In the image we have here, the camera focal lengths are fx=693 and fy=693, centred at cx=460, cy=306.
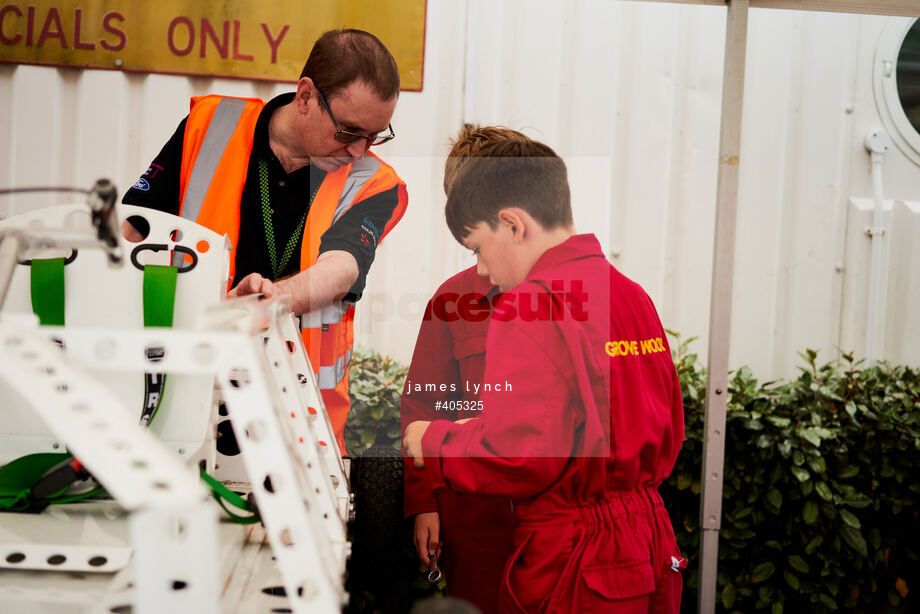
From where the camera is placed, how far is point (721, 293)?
258 centimetres

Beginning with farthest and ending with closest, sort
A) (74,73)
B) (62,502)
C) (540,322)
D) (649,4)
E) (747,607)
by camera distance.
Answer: (747,607), (649,4), (74,73), (540,322), (62,502)

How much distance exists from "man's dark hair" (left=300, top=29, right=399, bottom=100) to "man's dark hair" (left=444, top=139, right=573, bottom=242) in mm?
413

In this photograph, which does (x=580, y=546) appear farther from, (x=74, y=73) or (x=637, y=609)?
(x=74, y=73)

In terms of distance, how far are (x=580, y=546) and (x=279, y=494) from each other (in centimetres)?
103

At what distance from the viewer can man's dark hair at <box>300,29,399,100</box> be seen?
222 centimetres

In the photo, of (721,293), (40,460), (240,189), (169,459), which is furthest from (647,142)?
(169,459)

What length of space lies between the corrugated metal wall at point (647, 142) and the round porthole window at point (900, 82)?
2.0 inches

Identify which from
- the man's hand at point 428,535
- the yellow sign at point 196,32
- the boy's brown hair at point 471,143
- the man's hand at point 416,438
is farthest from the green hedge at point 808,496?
the yellow sign at point 196,32

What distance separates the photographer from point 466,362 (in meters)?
2.28

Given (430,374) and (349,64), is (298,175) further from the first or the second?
(430,374)

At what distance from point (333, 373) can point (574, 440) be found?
3.44 feet

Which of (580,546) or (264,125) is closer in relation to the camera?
(580,546)

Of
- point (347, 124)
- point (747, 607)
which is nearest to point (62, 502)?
point (347, 124)

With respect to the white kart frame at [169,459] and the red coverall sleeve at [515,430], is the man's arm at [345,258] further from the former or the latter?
the white kart frame at [169,459]
